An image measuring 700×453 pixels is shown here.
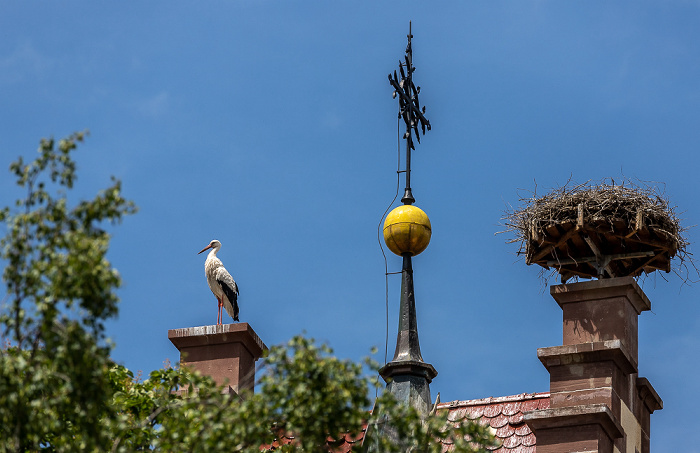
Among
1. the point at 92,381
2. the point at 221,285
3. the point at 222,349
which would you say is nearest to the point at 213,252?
the point at 221,285

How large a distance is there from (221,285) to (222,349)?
2707mm

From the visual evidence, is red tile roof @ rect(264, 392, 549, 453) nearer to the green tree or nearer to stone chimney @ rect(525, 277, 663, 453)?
stone chimney @ rect(525, 277, 663, 453)

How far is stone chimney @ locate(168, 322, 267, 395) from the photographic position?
15.8 m

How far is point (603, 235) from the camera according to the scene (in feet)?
57.4

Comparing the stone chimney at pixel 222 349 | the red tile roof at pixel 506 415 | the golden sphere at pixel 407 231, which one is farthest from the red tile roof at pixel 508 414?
the stone chimney at pixel 222 349

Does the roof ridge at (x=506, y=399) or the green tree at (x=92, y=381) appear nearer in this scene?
the green tree at (x=92, y=381)

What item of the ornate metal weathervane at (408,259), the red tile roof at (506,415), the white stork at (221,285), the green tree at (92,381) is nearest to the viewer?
the green tree at (92,381)

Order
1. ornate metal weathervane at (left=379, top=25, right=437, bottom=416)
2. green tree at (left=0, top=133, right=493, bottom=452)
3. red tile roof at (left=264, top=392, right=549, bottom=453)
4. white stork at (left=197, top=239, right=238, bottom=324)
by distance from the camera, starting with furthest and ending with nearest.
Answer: white stork at (left=197, top=239, right=238, bottom=324)
red tile roof at (left=264, top=392, right=549, bottom=453)
ornate metal weathervane at (left=379, top=25, right=437, bottom=416)
green tree at (left=0, top=133, right=493, bottom=452)

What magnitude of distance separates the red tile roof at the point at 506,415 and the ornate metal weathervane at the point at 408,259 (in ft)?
5.11

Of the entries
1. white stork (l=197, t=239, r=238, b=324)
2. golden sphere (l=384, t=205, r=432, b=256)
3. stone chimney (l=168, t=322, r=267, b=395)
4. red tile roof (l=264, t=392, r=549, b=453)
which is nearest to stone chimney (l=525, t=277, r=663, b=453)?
red tile roof (l=264, t=392, r=549, b=453)

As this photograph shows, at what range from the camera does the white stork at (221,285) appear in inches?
718

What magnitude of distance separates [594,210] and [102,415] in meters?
7.82

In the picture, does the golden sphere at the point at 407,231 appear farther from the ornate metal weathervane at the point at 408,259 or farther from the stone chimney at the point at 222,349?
the stone chimney at the point at 222,349

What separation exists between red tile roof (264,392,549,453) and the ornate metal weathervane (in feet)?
5.11
